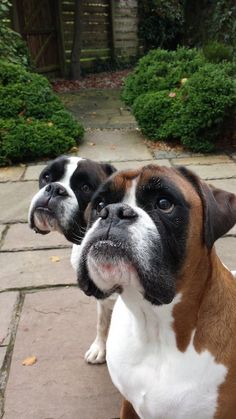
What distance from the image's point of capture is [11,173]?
6.53 m

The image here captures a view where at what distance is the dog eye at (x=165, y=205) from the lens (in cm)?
186

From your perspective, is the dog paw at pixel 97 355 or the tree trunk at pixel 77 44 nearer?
the dog paw at pixel 97 355

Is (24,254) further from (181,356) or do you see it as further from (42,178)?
(181,356)

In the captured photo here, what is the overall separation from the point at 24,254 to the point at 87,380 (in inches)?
68.1

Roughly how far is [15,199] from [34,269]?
5.49 feet

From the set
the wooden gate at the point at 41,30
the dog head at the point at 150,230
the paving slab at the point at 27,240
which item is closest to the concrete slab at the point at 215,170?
the paving slab at the point at 27,240

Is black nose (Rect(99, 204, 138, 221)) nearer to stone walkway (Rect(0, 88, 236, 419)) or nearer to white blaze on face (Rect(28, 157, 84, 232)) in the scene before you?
white blaze on face (Rect(28, 157, 84, 232))

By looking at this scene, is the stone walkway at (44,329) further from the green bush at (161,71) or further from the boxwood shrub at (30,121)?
the green bush at (161,71)

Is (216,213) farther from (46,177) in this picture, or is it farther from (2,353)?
(2,353)

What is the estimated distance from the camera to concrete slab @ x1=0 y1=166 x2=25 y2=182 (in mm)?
6320

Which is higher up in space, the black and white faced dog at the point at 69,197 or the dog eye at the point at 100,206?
the dog eye at the point at 100,206

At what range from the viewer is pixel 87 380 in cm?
294

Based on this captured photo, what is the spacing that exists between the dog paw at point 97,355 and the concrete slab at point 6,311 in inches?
22.6

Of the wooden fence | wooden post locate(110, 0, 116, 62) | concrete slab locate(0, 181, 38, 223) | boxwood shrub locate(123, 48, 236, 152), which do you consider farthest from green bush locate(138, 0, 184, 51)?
concrete slab locate(0, 181, 38, 223)
